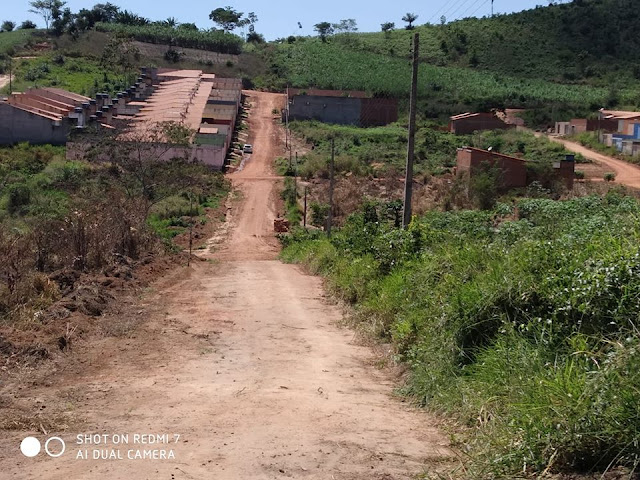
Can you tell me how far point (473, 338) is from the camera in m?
8.67

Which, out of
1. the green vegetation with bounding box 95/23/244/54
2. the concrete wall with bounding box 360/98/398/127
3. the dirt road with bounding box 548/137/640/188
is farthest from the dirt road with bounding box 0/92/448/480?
the green vegetation with bounding box 95/23/244/54

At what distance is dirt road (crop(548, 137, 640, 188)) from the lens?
169ft

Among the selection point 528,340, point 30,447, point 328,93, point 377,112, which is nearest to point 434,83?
point 328,93

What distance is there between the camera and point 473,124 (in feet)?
244

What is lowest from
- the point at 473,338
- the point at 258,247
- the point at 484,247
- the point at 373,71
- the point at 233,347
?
the point at 258,247

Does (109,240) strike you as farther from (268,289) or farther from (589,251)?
(589,251)

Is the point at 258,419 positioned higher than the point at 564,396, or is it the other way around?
the point at 564,396

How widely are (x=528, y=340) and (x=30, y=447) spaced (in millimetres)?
4665

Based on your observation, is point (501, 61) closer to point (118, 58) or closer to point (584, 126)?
point (584, 126)

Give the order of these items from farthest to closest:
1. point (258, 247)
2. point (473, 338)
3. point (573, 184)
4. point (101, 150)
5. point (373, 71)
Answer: point (373, 71) → point (101, 150) → point (573, 184) → point (258, 247) → point (473, 338)

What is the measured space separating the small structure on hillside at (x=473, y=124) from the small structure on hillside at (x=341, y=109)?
8.77m

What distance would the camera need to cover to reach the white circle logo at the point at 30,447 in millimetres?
6035

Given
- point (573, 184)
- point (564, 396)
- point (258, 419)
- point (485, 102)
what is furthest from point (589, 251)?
point (485, 102)

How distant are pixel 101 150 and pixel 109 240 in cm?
3480
